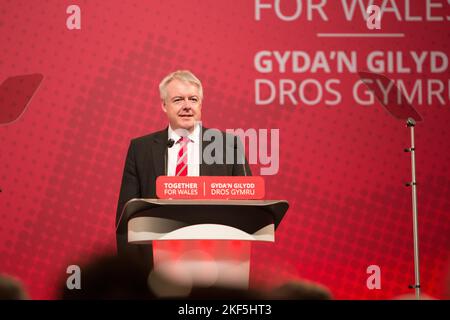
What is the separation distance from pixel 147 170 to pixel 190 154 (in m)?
0.27

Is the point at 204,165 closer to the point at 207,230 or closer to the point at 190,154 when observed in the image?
the point at 190,154

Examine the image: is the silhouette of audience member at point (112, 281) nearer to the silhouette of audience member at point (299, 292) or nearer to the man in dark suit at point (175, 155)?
the man in dark suit at point (175, 155)

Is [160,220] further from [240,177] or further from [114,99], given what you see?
[114,99]

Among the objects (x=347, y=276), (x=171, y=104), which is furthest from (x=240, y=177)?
(x=347, y=276)

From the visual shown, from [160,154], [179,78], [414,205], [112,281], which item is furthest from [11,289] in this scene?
[414,205]

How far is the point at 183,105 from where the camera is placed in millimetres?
4688

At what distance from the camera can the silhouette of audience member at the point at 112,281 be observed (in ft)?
Result: 15.6

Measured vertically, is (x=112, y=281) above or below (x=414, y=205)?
below

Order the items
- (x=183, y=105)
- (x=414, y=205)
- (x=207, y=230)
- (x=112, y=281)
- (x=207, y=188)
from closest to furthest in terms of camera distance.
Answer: (x=207, y=230), (x=207, y=188), (x=183, y=105), (x=112, y=281), (x=414, y=205)

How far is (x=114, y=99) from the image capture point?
198 inches

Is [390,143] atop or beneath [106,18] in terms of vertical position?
beneath

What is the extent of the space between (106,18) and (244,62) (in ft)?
2.89

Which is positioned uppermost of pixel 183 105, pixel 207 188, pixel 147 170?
pixel 183 105

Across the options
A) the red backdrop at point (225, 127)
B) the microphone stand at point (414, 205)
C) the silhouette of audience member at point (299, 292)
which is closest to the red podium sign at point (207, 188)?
the red backdrop at point (225, 127)
